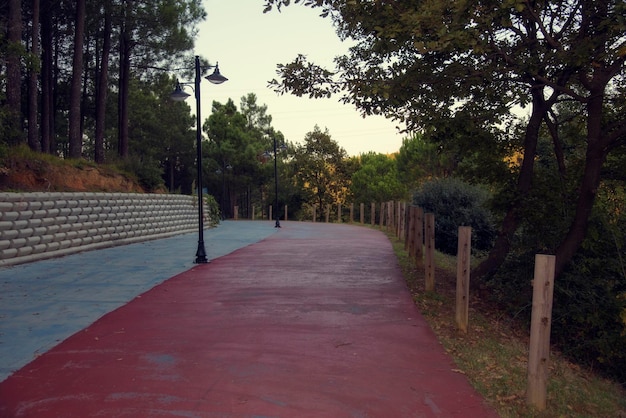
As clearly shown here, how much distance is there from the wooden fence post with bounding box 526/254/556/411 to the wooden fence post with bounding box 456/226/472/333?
2.54 metres

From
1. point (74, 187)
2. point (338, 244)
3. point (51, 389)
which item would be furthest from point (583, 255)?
point (74, 187)

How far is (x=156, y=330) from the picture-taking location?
694cm

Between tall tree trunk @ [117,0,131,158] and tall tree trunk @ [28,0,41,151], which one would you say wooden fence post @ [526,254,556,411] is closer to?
tall tree trunk @ [28,0,41,151]

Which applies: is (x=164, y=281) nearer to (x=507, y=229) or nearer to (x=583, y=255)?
(x=507, y=229)

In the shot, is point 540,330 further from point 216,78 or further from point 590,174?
point 216,78

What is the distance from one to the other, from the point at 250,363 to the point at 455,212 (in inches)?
680

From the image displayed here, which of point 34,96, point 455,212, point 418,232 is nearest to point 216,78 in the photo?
point 418,232

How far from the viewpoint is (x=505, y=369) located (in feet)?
19.2

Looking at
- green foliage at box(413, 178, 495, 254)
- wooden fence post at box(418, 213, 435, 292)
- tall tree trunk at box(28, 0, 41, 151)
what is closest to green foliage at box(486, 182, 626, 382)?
wooden fence post at box(418, 213, 435, 292)

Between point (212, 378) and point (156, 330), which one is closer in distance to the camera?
point (212, 378)

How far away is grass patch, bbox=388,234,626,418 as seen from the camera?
4.97 m

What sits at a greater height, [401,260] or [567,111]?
[567,111]

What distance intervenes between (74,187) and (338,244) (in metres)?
9.25

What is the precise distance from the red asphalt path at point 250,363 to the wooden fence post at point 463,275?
0.54 meters
